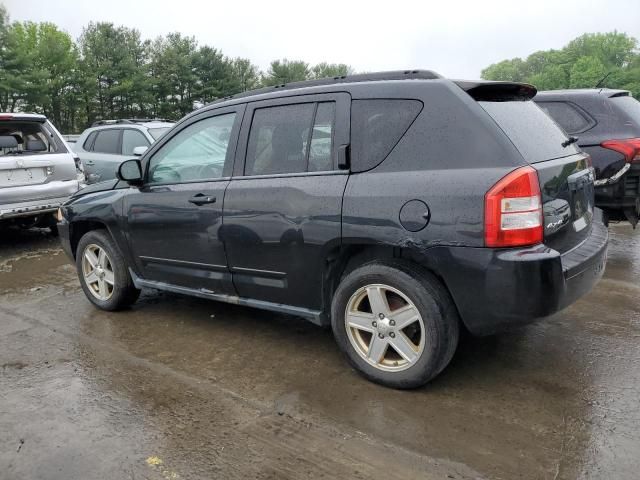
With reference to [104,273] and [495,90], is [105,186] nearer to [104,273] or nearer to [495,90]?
[104,273]

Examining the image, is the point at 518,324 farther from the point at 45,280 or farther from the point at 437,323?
the point at 45,280

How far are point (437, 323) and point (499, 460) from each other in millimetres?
730

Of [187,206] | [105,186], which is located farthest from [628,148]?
[105,186]

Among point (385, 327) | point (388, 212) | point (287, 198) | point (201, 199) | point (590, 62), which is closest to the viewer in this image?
point (388, 212)

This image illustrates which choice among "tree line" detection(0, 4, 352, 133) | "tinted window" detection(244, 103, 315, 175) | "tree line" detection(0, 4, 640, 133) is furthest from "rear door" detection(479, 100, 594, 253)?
"tree line" detection(0, 4, 352, 133)

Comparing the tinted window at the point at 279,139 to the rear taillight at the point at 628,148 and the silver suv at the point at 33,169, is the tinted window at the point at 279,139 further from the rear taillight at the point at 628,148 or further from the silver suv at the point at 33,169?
the silver suv at the point at 33,169

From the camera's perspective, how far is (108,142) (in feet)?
32.4

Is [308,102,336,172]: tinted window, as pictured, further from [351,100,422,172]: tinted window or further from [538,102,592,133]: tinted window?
[538,102,592,133]: tinted window

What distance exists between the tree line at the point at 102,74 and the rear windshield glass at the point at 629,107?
43412 millimetres

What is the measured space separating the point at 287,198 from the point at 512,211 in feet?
4.41

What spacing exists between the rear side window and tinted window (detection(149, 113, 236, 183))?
276mm

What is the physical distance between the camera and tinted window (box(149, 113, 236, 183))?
3.97 metres

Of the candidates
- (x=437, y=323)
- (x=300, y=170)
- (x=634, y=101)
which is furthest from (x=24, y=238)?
(x=634, y=101)

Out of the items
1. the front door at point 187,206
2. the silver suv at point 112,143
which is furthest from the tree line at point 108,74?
the front door at point 187,206
